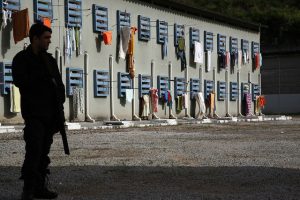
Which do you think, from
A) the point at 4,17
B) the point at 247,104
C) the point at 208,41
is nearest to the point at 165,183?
the point at 4,17

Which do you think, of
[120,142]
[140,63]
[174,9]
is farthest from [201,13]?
[120,142]

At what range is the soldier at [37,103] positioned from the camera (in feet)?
15.8

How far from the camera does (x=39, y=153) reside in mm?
4859

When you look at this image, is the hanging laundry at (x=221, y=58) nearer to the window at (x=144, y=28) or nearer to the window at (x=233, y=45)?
the window at (x=233, y=45)

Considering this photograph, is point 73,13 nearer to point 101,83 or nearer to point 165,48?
point 101,83

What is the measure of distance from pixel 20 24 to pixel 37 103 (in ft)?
39.2

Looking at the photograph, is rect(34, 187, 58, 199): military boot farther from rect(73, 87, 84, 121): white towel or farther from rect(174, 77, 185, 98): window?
rect(174, 77, 185, 98): window

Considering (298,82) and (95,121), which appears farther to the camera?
(298,82)

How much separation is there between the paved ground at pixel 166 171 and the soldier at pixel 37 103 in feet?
1.15

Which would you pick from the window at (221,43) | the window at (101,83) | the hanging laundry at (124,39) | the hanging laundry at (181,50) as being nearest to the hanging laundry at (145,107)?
the hanging laundry at (124,39)

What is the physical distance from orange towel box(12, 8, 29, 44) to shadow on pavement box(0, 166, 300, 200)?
965 cm

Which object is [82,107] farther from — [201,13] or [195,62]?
[201,13]

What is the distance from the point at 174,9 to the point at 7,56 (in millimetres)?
10174

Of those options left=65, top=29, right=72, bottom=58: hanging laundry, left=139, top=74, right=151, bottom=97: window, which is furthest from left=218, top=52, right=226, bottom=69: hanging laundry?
left=65, top=29, right=72, bottom=58: hanging laundry
